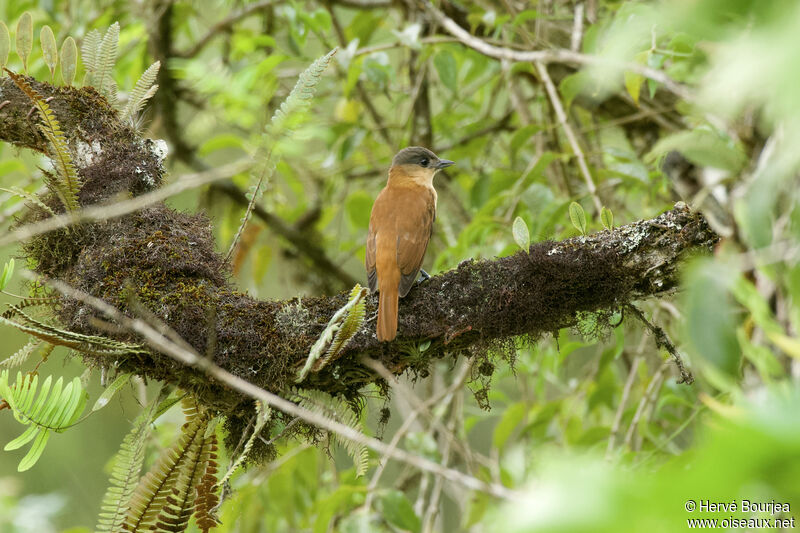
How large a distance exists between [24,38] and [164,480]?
170 centimetres

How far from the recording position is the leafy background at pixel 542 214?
58cm

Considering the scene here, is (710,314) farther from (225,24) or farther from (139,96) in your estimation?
(225,24)

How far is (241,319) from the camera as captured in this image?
2355 mm

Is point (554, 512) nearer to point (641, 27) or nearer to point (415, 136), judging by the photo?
point (641, 27)

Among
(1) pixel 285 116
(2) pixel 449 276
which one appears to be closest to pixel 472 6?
(1) pixel 285 116

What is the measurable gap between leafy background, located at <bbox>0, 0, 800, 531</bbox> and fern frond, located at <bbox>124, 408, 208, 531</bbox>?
29 centimetres

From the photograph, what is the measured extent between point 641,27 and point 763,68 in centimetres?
17

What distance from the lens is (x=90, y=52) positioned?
111 inches

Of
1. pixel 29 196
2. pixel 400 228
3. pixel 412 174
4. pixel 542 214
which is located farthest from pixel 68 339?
pixel 412 174

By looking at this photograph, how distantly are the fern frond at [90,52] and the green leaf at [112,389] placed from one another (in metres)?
1.18

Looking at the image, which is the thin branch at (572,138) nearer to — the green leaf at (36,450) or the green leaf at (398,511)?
the green leaf at (398,511)

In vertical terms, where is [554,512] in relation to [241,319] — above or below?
below

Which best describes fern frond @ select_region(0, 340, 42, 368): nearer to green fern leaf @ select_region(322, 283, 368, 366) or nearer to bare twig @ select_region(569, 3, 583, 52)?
green fern leaf @ select_region(322, 283, 368, 366)

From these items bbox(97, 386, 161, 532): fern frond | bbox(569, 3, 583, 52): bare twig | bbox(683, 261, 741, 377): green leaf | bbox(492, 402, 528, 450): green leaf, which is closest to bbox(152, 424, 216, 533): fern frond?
bbox(97, 386, 161, 532): fern frond
